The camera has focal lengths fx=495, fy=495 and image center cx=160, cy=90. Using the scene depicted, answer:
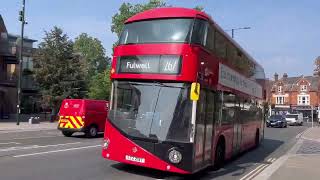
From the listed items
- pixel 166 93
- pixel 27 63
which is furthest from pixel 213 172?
pixel 27 63

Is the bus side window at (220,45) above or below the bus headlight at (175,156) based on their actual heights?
above

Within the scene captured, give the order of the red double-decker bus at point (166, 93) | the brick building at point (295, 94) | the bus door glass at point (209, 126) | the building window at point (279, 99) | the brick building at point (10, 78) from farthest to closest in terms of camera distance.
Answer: the building window at point (279, 99), the brick building at point (295, 94), the brick building at point (10, 78), the bus door glass at point (209, 126), the red double-decker bus at point (166, 93)

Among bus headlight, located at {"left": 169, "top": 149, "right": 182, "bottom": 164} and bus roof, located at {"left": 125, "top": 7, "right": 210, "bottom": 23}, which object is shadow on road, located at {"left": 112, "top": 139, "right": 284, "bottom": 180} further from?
bus roof, located at {"left": 125, "top": 7, "right": 210, "bottom": 23}

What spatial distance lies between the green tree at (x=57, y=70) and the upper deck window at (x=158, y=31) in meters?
32.4

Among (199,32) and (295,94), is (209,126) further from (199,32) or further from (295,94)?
(295,94)

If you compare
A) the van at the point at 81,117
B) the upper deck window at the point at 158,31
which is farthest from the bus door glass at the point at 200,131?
the van at the point at 81,117

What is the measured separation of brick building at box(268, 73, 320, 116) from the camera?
116m

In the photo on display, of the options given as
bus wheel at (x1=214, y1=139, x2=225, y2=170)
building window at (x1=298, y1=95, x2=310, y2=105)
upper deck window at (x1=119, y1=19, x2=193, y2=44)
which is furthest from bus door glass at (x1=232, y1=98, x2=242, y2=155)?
building window at (x1=298, y1=95, x2=310, y2=105)

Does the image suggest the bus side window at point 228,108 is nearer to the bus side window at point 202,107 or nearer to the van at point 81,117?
the bus side window at point 202,107

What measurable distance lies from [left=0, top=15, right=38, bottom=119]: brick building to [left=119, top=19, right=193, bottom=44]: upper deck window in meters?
35.5

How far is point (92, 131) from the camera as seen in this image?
25891mm

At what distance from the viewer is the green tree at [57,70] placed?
1747 inches

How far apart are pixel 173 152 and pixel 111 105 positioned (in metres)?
2.12

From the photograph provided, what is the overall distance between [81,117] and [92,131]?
104 centimetres
